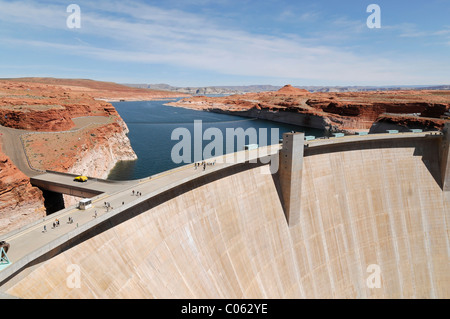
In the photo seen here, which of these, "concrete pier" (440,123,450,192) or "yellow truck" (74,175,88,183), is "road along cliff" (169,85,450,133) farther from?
"yellow truck" (74,175,88,183)

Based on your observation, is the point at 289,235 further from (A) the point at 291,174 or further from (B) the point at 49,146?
(B) the point at 49,146

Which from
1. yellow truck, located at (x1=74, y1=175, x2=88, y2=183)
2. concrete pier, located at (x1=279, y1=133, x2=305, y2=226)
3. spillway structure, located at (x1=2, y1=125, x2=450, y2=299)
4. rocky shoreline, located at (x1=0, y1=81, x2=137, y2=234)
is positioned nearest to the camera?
spillway structure, located at (x1=2, y1=125, x2=450, y2=299)

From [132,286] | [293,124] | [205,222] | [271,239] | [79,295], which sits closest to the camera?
[79,295]

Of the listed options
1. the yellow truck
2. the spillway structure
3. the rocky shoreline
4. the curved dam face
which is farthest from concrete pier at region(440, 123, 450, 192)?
the rocky shoreline

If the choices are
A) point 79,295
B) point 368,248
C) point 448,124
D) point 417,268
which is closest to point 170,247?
point 79,295
